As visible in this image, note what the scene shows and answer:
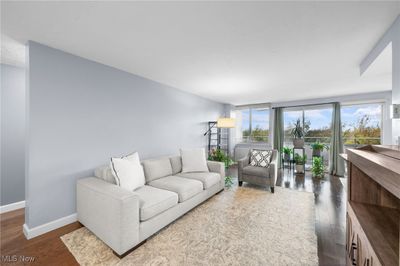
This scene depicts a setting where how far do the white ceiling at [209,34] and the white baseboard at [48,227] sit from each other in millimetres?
2306

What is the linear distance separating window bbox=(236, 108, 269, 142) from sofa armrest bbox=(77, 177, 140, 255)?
561cm

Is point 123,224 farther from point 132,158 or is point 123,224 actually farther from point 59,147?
point 59,147

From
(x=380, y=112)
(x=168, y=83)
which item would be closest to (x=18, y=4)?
(x=168, y=83)

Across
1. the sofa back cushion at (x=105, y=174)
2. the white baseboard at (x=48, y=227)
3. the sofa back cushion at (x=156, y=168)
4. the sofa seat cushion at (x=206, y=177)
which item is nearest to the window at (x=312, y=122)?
the sofa seat cushion at (x=206, y=177)

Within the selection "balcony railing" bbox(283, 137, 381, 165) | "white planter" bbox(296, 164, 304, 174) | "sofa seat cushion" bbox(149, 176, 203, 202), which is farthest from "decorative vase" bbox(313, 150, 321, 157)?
"sofa seat cushion" bbox(149, 176, 203, 202)

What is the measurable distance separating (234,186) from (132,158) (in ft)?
7.79

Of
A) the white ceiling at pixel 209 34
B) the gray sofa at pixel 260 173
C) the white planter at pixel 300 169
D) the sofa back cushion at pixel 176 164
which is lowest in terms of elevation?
the white planter at pixel 300 169

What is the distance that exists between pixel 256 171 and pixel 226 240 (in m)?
1.89

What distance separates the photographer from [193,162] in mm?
3346

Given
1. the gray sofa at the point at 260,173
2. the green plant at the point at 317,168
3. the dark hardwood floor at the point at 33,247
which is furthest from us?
the green plant at the point at 317,168

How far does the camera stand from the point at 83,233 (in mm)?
2102

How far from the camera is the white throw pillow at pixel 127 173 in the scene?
215cm

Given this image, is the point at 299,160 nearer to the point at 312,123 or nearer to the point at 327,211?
the point at 312,123

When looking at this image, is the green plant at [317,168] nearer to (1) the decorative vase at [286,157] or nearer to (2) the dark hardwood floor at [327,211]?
(2) the dark hardwood floor at [327,211]
